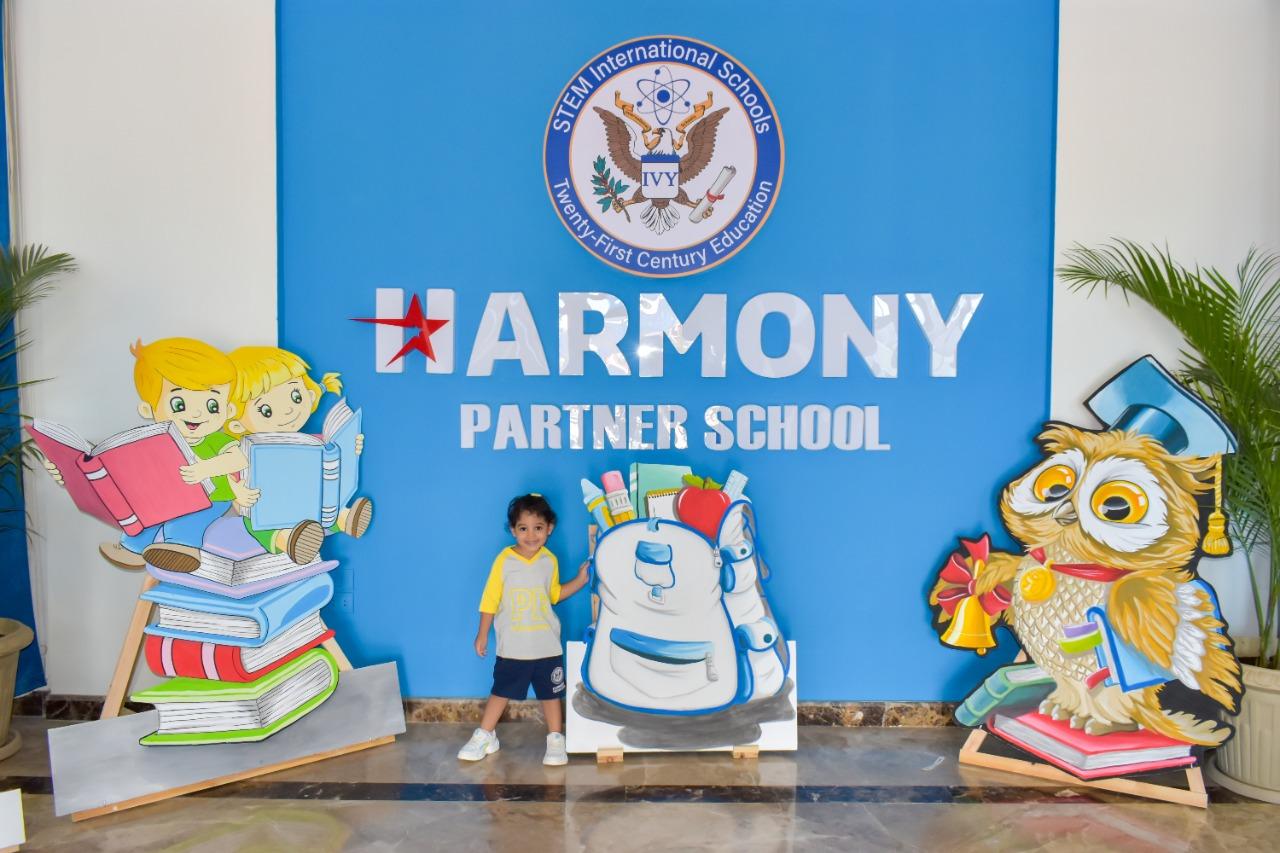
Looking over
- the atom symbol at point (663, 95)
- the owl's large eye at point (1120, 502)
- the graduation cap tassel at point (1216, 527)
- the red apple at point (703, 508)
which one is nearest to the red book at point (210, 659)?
the red apple at point (703, 508)

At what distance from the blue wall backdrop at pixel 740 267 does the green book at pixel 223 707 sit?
0.40 metres

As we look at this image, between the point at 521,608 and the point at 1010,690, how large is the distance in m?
1.81

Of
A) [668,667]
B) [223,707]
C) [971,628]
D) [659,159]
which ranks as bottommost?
[223,707]

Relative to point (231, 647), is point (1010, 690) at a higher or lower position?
lower

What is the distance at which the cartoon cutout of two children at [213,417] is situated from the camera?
295cm

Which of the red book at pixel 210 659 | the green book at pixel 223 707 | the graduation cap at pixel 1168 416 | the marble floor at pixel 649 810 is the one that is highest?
the graduation cap at pixel 1168 416

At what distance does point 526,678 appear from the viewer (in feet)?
10.1

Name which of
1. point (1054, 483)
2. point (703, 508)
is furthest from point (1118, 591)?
point (703, 508)

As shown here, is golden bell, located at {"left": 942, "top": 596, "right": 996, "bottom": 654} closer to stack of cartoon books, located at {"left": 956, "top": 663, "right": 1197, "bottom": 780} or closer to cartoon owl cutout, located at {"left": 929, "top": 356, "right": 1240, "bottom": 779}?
cartoon owl cutout, located at {"left": 929, "top": 356, "right": 1240, "bottom": 779}

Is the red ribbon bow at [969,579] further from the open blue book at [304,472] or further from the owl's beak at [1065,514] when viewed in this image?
the open blue book at [304,472]

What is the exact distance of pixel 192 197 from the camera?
3.27 metres

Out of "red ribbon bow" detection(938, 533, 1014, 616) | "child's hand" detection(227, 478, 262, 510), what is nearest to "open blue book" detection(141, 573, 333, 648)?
"child's hand" detection(227, 478, 262, 510)

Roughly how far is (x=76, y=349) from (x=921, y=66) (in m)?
3.56

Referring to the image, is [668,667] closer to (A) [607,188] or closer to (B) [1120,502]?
(B) [1120,502]
